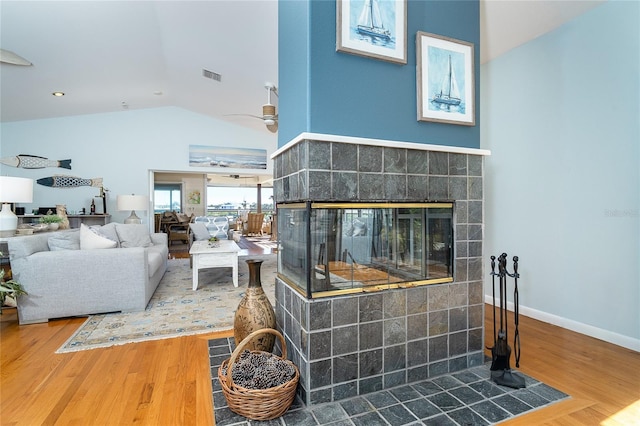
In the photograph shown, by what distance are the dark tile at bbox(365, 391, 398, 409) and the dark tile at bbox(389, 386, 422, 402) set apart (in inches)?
1.2

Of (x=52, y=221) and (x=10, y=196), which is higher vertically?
(x=10, y=196)

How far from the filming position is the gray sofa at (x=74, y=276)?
9.57 ft

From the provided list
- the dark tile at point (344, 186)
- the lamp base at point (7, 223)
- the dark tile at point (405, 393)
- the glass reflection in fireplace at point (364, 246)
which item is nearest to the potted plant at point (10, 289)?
the lamp base at point (7, 223)

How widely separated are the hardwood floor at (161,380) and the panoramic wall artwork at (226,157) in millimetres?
5239

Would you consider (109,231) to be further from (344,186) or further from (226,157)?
(344,186)

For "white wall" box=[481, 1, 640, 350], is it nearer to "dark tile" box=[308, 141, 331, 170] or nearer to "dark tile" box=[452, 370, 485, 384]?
"dark tile" box=[452, 370, 485, 384]

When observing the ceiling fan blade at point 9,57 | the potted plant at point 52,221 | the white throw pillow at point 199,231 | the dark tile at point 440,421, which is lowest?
the dark tile at point 440,421

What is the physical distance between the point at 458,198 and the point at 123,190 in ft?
23.1

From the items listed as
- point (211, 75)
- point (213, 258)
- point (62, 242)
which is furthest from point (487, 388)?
point (211, 75)

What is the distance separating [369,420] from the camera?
156 cm

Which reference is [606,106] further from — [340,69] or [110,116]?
[110,116]

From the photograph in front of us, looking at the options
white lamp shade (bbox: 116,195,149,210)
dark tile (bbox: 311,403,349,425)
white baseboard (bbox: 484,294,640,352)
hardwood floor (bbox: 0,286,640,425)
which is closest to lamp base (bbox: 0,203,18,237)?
hardwood floor (bbox: 0,286,640,425)

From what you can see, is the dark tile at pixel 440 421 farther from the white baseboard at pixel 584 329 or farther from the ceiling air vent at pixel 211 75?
the ceiling air vent at pixel 211 75

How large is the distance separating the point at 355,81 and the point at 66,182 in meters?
7.09
